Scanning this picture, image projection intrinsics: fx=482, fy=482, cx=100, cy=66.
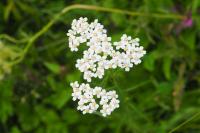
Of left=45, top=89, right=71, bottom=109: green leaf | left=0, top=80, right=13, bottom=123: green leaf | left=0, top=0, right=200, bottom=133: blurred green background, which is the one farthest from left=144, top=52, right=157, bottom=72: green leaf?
left=0, top=80, right=13, bottom=123: green leaf

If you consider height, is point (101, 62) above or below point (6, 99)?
below

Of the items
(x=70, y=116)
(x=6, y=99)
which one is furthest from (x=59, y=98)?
(x=6, y=99)

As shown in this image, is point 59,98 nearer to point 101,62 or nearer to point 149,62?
point 149,62

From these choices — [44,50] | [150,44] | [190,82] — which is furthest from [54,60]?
[190,82]

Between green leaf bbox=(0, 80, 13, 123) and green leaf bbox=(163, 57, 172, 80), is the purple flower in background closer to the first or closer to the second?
green leaf bbox=(163, 57, 172, 80)

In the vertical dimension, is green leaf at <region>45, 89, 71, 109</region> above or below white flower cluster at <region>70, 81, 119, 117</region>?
above

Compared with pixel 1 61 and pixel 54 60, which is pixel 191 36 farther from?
pixel 1 61

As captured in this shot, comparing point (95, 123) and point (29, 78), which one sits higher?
point (29, 78)

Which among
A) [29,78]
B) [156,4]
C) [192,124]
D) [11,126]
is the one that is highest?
[156,4]
